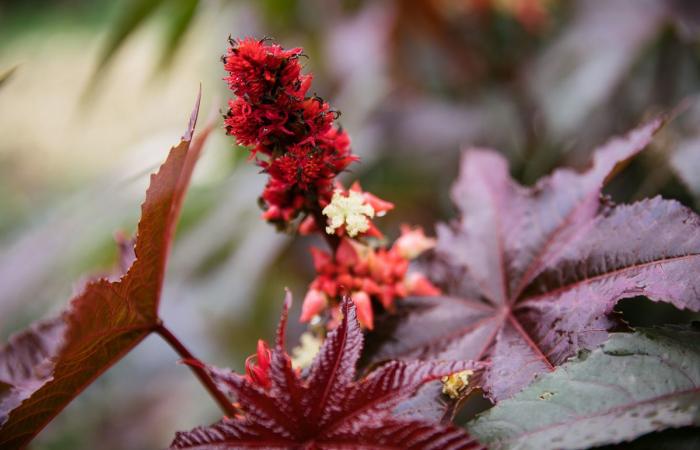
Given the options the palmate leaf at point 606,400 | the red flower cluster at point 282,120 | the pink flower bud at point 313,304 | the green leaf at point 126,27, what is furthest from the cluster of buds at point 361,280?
the green leaf at point 126,27

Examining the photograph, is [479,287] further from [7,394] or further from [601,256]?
[7,394]

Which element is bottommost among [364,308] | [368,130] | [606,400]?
[606,400]

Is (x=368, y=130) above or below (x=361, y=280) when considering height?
above

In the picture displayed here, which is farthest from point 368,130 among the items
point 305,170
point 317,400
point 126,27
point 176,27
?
point 317,400

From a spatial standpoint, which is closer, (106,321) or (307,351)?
(106,321)

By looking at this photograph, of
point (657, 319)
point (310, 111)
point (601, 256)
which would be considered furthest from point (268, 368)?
point (657, 319)

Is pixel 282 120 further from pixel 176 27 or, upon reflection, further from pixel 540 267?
pixel 176 27

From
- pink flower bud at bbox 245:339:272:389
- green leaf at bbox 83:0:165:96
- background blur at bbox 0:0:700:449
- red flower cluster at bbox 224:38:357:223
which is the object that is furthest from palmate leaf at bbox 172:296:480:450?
green leaf at bbox 83:0:165:96

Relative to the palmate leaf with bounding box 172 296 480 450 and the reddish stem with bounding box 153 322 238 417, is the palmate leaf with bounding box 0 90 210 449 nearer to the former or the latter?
the reddish stem with bounding box 153 322 238 417
